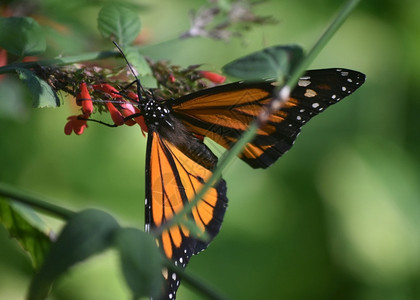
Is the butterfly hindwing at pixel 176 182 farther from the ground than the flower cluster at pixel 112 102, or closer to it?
closer to it

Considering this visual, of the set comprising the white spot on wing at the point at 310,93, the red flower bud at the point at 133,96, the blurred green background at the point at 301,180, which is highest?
the red flower bud at the point at 133,96

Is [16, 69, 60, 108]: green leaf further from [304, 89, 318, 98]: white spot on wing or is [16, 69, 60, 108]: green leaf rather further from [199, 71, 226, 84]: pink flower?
[304, 89, 318, 98]: white spot on wing

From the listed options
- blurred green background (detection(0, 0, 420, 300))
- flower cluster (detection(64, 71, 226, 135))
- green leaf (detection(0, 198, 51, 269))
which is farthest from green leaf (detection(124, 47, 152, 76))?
blurred green background (detection(0, 0, 420, 300))

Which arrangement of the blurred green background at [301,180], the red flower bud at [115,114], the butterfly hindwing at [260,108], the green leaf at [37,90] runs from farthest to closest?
the blurred green background at [301,180], the butterfly hindwing at [260,108], the red flower bud at [115,114], the green leaf at [37,90]

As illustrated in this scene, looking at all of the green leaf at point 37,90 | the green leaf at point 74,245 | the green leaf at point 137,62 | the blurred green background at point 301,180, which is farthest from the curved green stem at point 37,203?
the blurred green background at point 301,180

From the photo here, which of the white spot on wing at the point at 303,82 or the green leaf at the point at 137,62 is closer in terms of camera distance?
the green leaf at the point at 137,62

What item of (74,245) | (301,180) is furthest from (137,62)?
(301,180)

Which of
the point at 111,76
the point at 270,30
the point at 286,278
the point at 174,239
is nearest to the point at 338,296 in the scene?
the point at 286,278

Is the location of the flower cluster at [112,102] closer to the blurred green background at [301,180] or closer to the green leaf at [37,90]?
the green leaf at [37,90]
